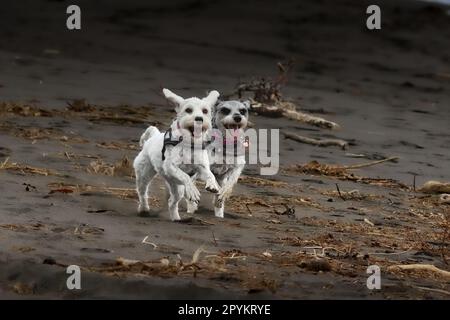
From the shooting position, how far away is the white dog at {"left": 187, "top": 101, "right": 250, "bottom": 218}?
854 cm

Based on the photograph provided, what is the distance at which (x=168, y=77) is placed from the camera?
16766 mm

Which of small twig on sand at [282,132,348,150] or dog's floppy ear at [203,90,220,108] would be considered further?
small twig on sand at [282,132,348,150]

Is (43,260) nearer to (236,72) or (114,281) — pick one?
(114,281)

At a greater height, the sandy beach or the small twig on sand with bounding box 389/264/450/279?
the sandy beach

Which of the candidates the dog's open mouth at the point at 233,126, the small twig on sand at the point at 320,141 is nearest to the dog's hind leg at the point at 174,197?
the dog's open mouth at the point at 233,126

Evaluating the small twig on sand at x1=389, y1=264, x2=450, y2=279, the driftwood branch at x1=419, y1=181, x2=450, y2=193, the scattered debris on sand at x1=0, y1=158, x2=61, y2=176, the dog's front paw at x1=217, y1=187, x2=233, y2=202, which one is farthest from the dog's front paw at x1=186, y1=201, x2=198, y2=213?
the driftwood branch at x1=419, y1=181, x2=450, y2=193

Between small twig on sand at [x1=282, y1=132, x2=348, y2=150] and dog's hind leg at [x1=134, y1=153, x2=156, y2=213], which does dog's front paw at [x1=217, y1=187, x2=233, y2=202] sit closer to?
dog's hind leg at [x1=134, y1=153, x2=156, y2=213]

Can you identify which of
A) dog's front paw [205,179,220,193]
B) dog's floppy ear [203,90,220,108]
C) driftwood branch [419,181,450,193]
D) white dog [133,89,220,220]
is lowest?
driftwood branch [419,181,450,193]

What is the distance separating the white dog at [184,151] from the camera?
26.8ft

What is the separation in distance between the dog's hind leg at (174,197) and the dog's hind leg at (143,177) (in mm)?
187

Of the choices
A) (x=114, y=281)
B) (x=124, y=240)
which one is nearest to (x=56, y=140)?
(x=124, y=240)

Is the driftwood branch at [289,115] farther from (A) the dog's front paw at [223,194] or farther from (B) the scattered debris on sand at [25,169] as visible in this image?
(A) the dog's front paw at [223,194]

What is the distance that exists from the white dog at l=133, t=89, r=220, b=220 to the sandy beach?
249 millimetres

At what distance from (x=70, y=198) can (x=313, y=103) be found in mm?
7251
